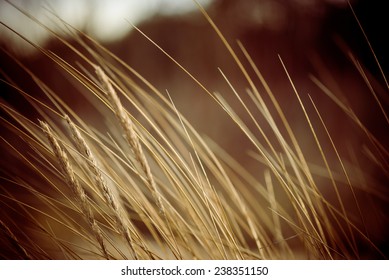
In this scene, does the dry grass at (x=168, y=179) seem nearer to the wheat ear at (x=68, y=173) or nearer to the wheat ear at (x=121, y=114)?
the wheat ear at (x=68, y=173)

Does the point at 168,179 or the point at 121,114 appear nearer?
the point at 121,114

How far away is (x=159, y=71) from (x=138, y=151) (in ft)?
1.90

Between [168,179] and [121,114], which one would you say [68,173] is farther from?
[168,179]

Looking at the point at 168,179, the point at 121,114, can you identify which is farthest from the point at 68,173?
the point at 168,179

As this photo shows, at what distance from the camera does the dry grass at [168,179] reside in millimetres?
753

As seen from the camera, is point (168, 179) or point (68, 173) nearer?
point (68, 173)

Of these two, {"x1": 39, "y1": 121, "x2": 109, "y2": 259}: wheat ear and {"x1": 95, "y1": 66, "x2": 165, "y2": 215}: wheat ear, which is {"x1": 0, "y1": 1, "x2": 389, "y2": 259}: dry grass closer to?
{"x1": 39, "y1": 121, "x2": 109, "y2": 259}: wheat ear

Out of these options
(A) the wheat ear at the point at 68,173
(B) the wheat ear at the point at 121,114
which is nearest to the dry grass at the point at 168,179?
(A) the wheat ear at the point at 68,173

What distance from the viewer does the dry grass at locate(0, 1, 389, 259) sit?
2.47 ft

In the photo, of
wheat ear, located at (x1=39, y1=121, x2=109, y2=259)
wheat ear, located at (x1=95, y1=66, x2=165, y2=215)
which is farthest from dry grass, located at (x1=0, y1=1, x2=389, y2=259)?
wheat ear, located at (x1=95, y1=66, x2=165, y2=215)

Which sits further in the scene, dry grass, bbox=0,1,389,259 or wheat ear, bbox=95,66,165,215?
dry grass, bbox=0,1,389,259

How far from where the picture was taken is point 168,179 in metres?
0.94

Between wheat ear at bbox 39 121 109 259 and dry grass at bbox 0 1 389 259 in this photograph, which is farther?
dry grass at bbox 0 1 389 259
